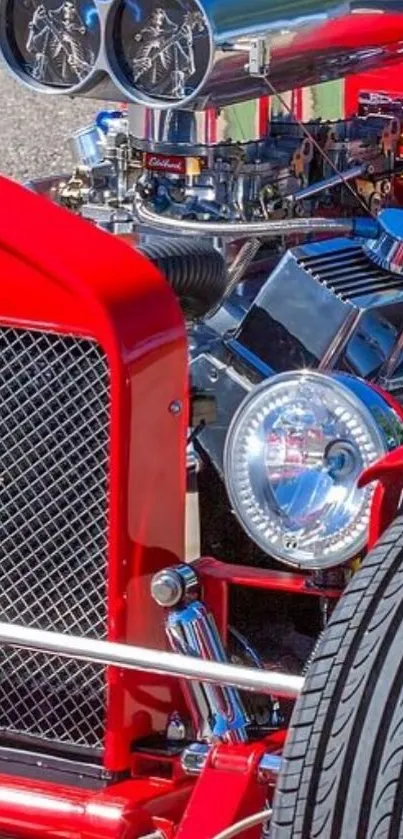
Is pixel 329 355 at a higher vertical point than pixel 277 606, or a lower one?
higher

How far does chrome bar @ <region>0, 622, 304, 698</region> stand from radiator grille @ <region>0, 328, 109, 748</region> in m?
0.23

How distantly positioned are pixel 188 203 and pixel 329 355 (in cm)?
49

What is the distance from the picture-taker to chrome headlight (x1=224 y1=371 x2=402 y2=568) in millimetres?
2842

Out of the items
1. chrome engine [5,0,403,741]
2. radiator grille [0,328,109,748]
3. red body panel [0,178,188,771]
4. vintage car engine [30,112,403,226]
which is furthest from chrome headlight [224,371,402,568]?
vintage car engine [30,112,403,226]

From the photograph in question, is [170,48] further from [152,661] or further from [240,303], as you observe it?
[152,661]

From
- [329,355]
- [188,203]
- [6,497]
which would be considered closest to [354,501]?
[329,355]

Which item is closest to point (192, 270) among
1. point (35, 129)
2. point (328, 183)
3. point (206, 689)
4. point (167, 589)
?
point (328, 183)

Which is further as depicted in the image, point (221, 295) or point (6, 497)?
point (221, 295)

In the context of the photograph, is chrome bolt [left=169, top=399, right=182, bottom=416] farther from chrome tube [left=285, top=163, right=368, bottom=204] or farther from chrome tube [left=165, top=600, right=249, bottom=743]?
chrome tube [left=285, top=163, right=368, bottom=204]

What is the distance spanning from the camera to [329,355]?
10.2 feet

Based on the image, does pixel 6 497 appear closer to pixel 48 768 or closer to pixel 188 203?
pixel 48 768

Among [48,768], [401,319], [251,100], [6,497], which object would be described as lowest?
[48,768]

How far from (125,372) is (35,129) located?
7.39 metres

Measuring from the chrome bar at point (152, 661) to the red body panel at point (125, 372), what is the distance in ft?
0.75
